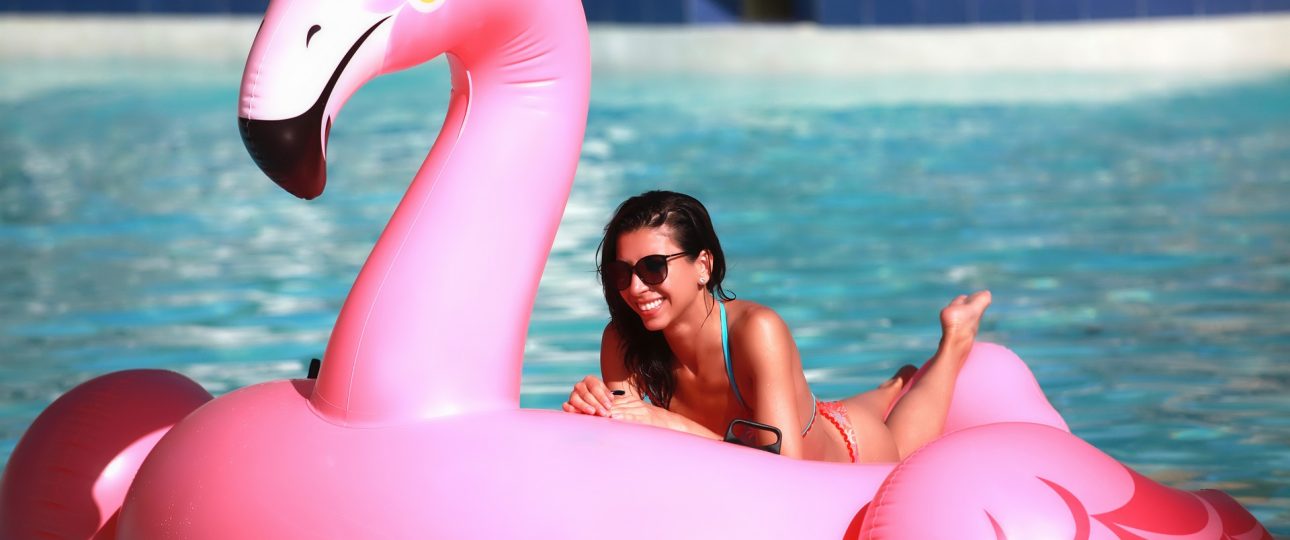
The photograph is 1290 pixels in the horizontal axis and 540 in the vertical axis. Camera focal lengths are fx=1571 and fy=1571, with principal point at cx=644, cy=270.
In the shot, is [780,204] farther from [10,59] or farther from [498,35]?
[10,59]

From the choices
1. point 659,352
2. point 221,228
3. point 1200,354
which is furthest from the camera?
point 221,228

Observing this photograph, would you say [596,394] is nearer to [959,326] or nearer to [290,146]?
[290,146]

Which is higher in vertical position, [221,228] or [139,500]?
[139,500]

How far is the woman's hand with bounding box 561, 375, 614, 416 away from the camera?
8.42ft

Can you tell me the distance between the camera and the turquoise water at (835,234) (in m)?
4.75

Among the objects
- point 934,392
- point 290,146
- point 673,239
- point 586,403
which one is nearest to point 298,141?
point 290,146

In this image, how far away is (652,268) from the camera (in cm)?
274

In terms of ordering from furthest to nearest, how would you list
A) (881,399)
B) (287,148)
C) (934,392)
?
(881,399), (934,392), (287,148)

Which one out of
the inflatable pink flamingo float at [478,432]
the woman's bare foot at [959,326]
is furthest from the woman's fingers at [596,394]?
the woman's bare foot at [959,326]

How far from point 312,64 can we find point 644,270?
2.63 ft

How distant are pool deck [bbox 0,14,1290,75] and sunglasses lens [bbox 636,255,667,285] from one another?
9943mm

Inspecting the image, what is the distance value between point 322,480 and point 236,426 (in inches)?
8.3

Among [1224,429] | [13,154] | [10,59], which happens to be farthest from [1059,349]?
[10,59]

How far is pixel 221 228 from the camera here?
7426 mm
